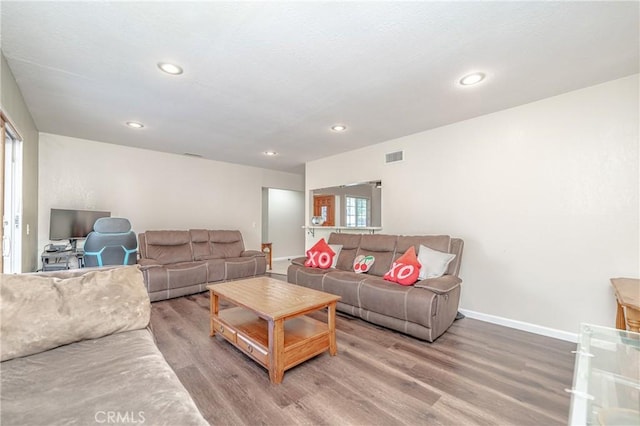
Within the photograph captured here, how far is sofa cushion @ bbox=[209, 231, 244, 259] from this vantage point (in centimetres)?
496

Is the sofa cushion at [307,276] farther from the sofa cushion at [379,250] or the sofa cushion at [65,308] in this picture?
the sofa cushion at [65,308]

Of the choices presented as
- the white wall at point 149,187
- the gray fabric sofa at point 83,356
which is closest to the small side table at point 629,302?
the gray fabric sofa at point 83,356

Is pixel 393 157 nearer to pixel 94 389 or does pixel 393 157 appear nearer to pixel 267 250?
pixel 267 250

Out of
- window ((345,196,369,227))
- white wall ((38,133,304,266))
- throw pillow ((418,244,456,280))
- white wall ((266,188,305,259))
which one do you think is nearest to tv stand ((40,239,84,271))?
white wall ((38,133,304,266))

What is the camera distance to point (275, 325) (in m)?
1.89

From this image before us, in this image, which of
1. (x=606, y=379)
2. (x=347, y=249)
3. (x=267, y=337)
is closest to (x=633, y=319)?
(x=606, y=379)

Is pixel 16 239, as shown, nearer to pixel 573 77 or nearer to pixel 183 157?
pixel 183 157

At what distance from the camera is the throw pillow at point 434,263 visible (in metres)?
2.92

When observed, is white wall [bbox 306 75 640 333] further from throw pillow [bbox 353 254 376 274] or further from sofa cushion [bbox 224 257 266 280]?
sofa cushion [bbox 224 257 266 280]

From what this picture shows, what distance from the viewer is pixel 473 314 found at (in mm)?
3213

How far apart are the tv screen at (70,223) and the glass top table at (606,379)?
17.6ft

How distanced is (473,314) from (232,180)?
206 inches

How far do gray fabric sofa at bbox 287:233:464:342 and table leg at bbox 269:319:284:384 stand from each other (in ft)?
4.25

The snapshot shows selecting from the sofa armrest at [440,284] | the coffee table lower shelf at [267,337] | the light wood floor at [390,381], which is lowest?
the light wood floor at [390,381]
